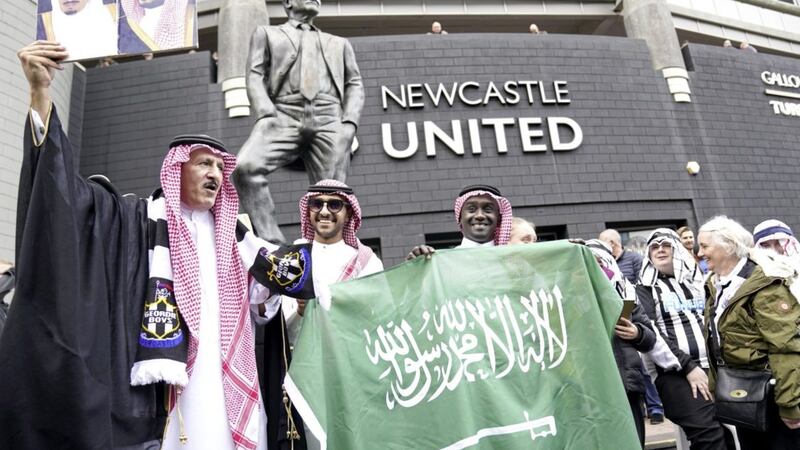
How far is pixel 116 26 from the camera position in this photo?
226cm

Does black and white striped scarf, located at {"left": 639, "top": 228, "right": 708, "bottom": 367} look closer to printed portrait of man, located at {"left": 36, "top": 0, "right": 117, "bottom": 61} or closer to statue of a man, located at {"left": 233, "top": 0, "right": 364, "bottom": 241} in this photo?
statue of a man, located at {"left": 233, "top": 0, "right": 364, "bottom": 241}

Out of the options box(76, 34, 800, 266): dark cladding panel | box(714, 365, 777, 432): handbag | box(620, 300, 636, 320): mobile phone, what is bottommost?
box(714, 365, 777, 432): handbag

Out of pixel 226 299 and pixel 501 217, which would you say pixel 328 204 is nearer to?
pixel 226 299

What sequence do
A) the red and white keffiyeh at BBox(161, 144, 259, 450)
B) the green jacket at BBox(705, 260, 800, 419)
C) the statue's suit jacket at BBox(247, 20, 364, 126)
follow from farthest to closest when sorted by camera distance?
the statue's suit jacket at BBox(247, 20, 364, 126), the green jacket at BBox(705, 260, 800, 419), the red and white keffiyeh at BBox(161, 144, 259, 450)

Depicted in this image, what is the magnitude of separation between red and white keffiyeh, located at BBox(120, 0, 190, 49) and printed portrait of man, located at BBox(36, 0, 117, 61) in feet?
0.21

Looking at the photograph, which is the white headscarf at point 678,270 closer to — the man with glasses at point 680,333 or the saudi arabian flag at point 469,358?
the man with glasses at point 680,333

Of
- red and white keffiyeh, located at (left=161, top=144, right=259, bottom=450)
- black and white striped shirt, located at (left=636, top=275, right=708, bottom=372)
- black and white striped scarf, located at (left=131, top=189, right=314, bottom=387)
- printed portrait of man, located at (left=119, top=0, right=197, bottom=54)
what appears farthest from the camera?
black and white striped shirt, located at (left=636, top=275, right=708, bottom=372)

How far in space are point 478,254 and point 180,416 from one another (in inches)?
59.3

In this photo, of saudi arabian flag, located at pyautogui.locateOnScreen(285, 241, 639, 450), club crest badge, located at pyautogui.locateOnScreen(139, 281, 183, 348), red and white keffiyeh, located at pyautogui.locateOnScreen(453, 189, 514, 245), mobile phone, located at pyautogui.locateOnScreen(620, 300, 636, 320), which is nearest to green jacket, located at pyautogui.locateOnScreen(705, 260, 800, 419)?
mobile phone, located at pyautogui.locateOnScreen(620, 300, 636, 320)

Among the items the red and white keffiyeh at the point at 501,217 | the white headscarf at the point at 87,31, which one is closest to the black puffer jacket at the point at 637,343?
the red and white keffiyeh at the point at 501,217

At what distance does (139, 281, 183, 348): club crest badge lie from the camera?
202 centimetres

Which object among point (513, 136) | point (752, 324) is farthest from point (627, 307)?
point (513, 136)

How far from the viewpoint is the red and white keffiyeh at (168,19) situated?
2.29 m

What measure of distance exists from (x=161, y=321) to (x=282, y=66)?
90.7 inches
